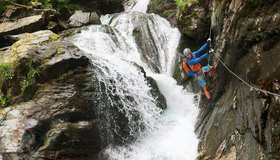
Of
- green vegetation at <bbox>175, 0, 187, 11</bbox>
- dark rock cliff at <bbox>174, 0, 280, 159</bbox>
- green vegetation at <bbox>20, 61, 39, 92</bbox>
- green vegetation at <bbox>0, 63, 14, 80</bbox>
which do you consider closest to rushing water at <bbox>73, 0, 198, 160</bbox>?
dark rock cliff at <bbox>174, 0, 280, 159</bbox>

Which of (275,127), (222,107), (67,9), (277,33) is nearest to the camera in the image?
(275,127)

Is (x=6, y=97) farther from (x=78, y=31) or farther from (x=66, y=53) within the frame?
(x=78, y=31)

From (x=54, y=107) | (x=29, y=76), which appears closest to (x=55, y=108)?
(x=54, y=107)

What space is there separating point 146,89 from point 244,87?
529 cm

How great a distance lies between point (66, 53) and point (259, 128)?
6.42 meters

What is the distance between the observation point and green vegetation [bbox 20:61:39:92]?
942 centimetres

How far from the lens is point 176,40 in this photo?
15.6 meters

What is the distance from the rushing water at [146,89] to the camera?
394 inches

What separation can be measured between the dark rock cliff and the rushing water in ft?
3.51

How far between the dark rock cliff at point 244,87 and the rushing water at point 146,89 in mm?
Result: 1071

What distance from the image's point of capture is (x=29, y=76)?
9.49 metres

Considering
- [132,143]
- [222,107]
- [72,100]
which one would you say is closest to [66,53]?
[72,100]

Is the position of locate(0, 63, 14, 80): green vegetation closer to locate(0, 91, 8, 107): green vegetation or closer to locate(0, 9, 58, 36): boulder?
locate(0, 91, 8, 107): green vegetation

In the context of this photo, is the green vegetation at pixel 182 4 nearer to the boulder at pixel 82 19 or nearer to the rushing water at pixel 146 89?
the rushing water at pixel 146 89
